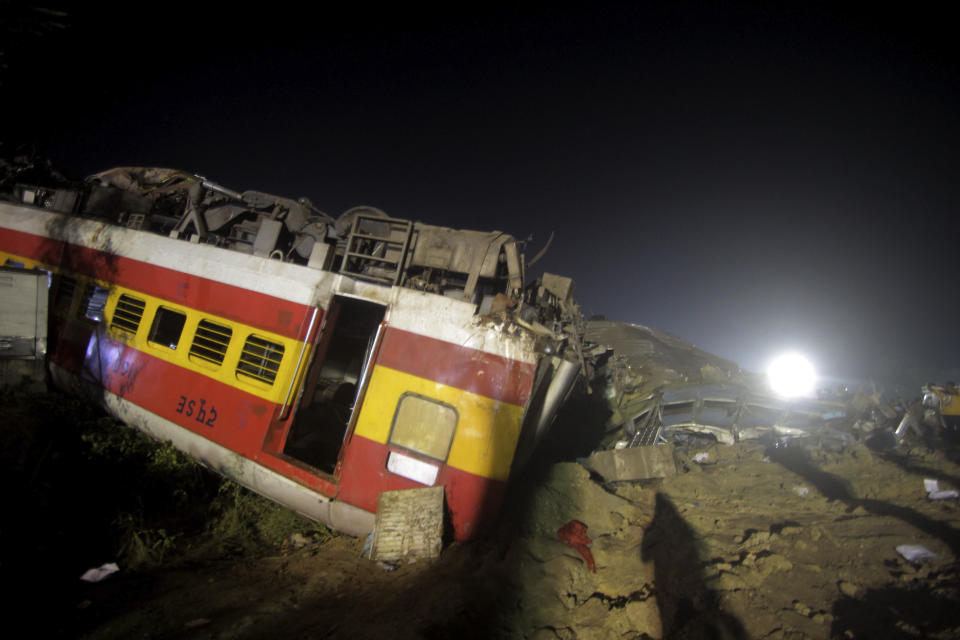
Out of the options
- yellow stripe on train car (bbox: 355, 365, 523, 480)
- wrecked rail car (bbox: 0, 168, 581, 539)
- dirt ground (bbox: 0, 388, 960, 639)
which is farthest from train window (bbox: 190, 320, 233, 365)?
yellow stripe on train car (bbox: 355, 365, 523, 480)

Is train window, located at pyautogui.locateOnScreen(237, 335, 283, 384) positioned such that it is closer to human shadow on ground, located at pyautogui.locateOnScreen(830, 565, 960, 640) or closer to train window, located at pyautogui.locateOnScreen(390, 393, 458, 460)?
train window, located at pyautogui.locateOnScreen(390, 393, 458, 460)

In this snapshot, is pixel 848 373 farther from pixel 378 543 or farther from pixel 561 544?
pixel 378 543

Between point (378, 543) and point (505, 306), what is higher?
point (505, 306)

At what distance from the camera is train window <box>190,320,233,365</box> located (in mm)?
5398

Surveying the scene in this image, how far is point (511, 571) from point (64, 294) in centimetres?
985

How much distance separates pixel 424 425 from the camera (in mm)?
4523

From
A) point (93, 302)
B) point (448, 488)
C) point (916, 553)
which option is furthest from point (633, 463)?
point (93, 302)

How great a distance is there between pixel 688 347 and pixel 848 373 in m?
33.8

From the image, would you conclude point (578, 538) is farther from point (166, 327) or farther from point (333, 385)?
point (166, 327)

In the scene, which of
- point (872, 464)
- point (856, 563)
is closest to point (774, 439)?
point (872, 464)

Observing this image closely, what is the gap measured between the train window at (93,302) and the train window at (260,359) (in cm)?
374

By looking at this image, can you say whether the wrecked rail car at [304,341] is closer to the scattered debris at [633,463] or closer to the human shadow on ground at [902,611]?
the scattered debris at [633,463]

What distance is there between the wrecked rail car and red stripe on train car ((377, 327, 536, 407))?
0.8 inches

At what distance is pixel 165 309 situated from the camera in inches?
234
